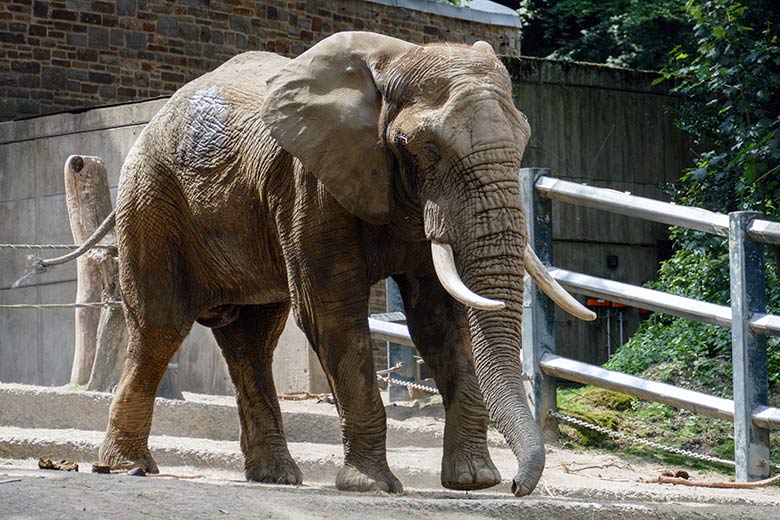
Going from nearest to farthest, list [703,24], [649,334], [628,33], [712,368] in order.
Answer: [712,368]
[649,334]
[703,24]
[628,33]

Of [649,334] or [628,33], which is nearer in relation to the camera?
[649,334]

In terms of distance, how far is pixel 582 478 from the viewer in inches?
323

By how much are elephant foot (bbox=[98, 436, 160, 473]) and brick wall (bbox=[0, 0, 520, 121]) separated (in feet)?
34.2

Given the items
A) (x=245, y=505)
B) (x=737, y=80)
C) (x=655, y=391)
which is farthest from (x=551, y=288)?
(x=737, y=80)

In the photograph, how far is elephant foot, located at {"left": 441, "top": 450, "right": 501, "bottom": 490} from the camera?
22.2ft

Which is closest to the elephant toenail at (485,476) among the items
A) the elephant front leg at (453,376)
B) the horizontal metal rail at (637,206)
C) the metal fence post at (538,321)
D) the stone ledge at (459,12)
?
the elephant front leg at (453,376)

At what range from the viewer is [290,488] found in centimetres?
698

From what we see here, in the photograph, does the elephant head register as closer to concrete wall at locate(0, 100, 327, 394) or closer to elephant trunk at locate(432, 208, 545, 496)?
elephant trunk at locate(432, 208, 545, 496)

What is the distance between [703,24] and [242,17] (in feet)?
25.5

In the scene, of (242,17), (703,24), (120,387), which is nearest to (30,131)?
(242,17)

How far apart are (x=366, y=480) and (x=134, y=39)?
12.9 m

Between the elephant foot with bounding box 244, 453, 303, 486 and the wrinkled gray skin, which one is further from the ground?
the wrinkled gray skin

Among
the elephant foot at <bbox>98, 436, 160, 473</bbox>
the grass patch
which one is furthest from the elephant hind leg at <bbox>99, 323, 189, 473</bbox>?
the grass patch

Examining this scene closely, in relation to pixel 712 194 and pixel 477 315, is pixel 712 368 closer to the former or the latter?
pixel 712 194
